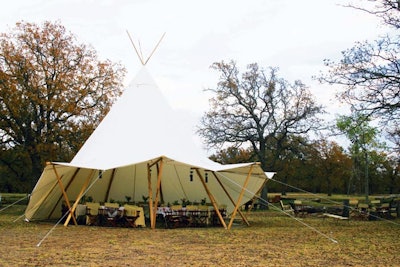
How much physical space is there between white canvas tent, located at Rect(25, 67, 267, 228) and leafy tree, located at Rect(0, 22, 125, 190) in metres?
4.67

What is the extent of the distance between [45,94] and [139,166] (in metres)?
6.07

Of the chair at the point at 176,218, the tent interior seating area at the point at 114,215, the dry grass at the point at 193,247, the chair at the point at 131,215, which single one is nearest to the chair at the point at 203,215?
the chair at the point at 176,218

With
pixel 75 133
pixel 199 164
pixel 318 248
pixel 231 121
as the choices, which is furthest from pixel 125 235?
pixel 231 121

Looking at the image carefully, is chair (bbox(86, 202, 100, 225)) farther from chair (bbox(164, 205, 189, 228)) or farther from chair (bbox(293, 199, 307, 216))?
chair (bbox(293, 199, 307, 216))

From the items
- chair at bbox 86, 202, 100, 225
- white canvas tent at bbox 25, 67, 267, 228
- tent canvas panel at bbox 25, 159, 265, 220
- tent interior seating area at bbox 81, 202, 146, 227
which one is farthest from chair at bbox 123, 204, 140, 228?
tent canvas panel at bbox 25, 159, 265, 220

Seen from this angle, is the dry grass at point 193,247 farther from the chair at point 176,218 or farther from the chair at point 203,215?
the chair at point 203,215

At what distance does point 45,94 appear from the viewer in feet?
68.3

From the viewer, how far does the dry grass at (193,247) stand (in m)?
7.64

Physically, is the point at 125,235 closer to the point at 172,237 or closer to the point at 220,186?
the point at 172,237

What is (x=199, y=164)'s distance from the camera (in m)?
13.1

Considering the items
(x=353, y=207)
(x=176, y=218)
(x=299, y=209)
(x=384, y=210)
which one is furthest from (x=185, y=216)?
(x=384, y=210)

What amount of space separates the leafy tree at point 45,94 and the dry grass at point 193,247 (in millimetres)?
8209

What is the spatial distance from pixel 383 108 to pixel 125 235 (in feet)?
24.8

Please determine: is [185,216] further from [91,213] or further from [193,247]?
[193,247]
